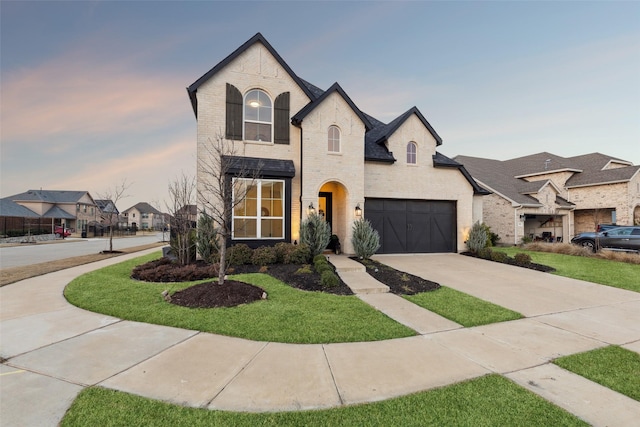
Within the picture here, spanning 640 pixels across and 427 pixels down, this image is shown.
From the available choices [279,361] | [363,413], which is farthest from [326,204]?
[363,413]

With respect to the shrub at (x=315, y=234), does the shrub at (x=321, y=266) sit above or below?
below

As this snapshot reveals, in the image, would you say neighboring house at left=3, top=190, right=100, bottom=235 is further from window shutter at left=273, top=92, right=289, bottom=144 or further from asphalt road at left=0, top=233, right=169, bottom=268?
window shutter at left=273, top=92, right=289, bottom=144

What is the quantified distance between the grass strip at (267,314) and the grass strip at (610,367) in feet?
7.20

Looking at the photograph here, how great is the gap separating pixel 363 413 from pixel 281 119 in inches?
477

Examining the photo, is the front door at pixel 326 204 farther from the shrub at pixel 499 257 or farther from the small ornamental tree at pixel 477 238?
the shrub at pixel 499 257

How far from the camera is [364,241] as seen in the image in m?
11.6

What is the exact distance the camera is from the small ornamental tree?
14406mm

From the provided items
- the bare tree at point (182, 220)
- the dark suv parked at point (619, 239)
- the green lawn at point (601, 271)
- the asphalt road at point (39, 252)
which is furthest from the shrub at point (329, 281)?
the dark suv parked at point (619, 239)

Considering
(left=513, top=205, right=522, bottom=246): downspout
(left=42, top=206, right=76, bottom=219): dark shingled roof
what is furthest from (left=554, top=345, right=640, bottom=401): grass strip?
(left=42, top=206, right=76, bottom=219): dark shingled roof

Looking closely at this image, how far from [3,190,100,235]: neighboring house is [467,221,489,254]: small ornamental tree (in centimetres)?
5519

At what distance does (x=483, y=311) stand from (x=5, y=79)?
25435 millimetres

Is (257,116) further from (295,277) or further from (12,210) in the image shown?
(12,210)

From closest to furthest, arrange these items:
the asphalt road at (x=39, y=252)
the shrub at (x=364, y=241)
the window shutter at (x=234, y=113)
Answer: the shrub at (x=364, y=241) < the window shutter at (x=234, y=113) < the asphalt road at (x=39, y=252)

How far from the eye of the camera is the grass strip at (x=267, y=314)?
4.54m
